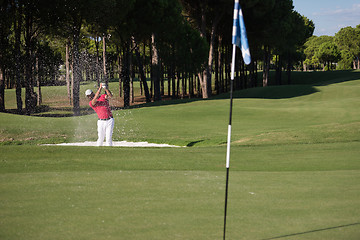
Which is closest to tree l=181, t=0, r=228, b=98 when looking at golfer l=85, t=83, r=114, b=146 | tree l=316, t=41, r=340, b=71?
golfer l=85, t=83, r=114, b=146

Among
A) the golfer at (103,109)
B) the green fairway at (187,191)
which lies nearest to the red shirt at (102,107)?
the golfer at (103,109)

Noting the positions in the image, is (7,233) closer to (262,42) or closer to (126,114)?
(126,114)

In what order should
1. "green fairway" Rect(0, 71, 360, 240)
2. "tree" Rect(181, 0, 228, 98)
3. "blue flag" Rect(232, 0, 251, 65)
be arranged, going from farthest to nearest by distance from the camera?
"tree" Rect(181, 0, 228, 98) < "blue flag" Rect(232, 0, 251, 65) < "green fairway" Rect(0, 71, 360, 240)

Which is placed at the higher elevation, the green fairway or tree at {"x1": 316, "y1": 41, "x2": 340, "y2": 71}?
tree at {"x1": 316, "y1": 41, "x2": 340, "y2": 71}

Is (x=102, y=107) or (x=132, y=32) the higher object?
(x=132, y=32)

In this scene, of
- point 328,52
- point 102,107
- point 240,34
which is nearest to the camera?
point 240,34

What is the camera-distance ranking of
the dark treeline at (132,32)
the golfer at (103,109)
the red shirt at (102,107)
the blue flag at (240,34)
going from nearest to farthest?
the blue flag at (240,34) → the golfer at (103,109) → the red shirt at (102,107) → the dark treeline at (132,32)

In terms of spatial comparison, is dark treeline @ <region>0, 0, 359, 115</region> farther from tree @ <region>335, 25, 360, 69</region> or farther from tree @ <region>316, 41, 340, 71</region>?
tree @ <region>335, 25, 360, 69</region>

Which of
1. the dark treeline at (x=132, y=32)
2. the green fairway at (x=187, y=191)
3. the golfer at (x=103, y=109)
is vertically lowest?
the green fairway at (x=187, y=191)

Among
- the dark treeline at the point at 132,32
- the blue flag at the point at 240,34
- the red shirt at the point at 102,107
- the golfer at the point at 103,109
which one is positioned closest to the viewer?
the blue flag at the point at 240,34

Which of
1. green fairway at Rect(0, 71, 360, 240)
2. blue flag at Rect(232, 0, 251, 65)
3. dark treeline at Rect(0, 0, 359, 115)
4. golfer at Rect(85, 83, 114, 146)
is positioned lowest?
green fairway at Rect(0, 71, 360, 240)

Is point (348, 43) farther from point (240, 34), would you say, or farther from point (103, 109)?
point (240, 34)

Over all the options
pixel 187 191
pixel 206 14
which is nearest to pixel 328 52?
pixel 206 14

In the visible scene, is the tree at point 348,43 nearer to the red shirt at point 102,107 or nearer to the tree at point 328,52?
the tree at point 328,52
